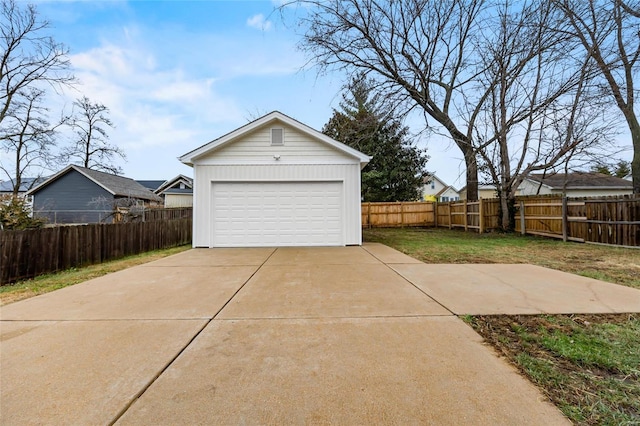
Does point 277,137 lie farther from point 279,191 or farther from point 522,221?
point 522,221

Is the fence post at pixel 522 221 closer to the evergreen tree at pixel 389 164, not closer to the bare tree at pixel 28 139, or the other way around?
the evergreen tree at pixel 389 164

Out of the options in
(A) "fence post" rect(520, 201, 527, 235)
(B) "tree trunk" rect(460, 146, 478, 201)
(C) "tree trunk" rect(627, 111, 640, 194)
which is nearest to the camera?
(A) "fence post" rect(520, 201, 527, 235)

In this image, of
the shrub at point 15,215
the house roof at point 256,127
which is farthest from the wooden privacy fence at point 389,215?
the shrub at point 15,215

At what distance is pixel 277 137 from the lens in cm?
951

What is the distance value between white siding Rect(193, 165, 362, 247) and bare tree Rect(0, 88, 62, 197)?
17.7 metres

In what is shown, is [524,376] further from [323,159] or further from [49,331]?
[323,159]

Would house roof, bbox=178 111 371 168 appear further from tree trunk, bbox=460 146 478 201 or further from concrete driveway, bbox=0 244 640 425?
tree trunk, bbox=460 146 478 201

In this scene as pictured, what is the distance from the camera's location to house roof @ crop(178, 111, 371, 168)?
9.12 metres

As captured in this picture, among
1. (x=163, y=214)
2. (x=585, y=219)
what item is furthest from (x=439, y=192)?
(x=163, y=214)

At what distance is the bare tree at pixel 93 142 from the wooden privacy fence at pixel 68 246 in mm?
22044

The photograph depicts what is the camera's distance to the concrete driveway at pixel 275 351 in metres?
1.81

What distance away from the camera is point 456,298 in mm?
3924

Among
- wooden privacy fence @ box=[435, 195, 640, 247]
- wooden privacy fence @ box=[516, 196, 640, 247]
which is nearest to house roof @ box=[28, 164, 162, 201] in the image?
wooden privacy fence @ box=[435, 195, 640, 247]

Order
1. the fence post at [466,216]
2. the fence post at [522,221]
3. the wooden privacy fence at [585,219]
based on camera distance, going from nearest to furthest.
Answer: the wooden privacy fence at [585,219] < the fence post at [522,221] < the fence post at [466,216]
